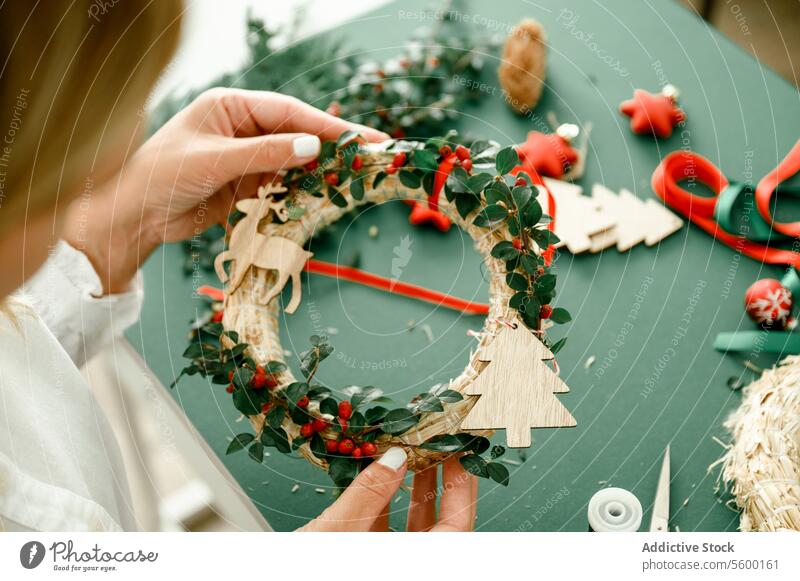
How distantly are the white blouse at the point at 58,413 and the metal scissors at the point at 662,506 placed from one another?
456mm

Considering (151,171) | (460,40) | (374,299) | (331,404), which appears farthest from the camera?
(460,40)

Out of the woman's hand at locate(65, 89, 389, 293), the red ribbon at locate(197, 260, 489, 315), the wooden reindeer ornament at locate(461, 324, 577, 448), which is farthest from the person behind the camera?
the red ribbon at locate(197, 260, 489, 315)

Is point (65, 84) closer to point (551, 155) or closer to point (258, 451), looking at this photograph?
point (258, 451)

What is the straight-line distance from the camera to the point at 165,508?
0.73 metres

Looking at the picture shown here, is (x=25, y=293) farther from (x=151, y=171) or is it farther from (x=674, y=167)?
(x=674, y=167)

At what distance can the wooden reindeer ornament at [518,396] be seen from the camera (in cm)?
58

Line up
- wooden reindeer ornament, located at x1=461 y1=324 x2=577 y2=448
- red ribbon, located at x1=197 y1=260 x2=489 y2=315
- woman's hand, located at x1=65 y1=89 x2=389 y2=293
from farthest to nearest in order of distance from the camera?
red ribbon, located at x1=197 y1=260 x2=489 y2=315
woman's hand, located at x1=65 y1=89 x2=389 y2=293
wooden reindeer ornament, located at x1=461 y1=324 x2=577 y2=448

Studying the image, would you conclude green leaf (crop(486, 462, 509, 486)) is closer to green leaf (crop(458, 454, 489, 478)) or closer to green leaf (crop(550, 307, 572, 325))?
green leaf (crop(458, 454, 489, 478))

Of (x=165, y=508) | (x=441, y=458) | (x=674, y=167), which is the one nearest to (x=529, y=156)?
(x=674, y=167)

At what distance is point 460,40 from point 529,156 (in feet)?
0.75

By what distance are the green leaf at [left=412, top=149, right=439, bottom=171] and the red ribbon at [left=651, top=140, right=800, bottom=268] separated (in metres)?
0.28

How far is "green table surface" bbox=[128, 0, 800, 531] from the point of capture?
71 cm

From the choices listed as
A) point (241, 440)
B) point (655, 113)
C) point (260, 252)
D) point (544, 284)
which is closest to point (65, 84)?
point (260, 252)

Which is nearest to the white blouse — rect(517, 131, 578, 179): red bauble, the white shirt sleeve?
the white shirt sleeve
